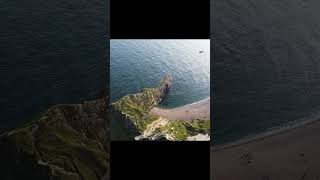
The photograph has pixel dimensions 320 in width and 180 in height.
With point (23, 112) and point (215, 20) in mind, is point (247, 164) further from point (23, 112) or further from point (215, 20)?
point (23, 112)

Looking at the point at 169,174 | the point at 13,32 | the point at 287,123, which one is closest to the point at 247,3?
the point at 287,123

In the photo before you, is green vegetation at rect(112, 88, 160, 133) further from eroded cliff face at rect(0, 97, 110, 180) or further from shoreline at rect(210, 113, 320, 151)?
shoreline at rect(210, 113, 320, 151)

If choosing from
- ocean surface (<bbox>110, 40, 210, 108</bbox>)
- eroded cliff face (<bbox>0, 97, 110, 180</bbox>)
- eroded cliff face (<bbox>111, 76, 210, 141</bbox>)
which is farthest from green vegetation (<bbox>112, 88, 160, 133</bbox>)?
eroded cliff face (<bbox>0, 97, 110, 180</bbox>)

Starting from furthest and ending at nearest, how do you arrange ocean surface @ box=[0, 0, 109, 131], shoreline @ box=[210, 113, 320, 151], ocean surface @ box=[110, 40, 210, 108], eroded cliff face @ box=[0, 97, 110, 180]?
shoreline @ box=[210, 113, 320, 151] → ocean surface @ box=[0, 0, 109, 131] → eroded cliff face @ box=[0, 97, 110, 180] → ocean surface @ box=[110, 40, 210, 108]

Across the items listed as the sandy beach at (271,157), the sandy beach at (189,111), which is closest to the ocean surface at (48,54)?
the sandy beach at (189,111)

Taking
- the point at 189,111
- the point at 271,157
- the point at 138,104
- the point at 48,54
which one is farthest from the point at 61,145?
the point at 271,157

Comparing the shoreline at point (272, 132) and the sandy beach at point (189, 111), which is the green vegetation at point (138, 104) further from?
the shoreline at point (272, 132)
